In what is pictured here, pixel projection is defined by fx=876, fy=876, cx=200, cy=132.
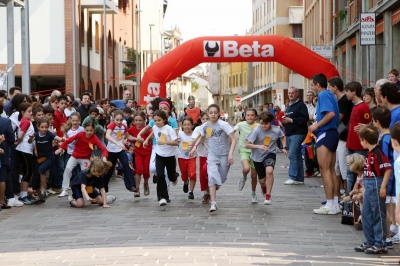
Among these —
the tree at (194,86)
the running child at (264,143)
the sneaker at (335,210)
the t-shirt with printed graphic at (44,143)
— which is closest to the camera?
the sneaker at (335,210)

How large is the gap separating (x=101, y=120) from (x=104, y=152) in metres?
4.70

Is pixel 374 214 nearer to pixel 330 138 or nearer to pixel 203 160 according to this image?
pixel 330 138

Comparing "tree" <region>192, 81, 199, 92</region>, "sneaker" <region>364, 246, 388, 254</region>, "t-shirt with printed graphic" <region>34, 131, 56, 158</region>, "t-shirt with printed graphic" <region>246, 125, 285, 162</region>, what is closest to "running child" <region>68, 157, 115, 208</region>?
"t-shirt with printed graphic" <region>34, 131, 56, 158</region>

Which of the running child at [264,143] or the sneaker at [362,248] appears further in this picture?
the running child at [264,143]

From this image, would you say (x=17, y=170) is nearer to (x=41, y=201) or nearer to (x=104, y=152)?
(x=41, y=201)

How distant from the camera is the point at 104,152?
1477cm

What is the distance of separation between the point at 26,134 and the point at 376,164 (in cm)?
751

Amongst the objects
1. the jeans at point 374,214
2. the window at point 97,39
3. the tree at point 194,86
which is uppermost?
the tree at point 194,86

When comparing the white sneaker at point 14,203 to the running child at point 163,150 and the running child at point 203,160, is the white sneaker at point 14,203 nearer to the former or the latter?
the running child at point 163,150

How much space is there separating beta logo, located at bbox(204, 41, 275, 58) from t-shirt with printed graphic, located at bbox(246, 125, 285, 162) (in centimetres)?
1021

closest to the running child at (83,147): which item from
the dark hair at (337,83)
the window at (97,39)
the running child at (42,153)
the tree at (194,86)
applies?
the running child at (42,153)

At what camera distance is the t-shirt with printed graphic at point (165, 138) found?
14.7m

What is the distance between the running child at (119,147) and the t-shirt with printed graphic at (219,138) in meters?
1.98

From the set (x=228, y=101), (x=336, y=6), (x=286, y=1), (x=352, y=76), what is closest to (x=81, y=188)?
(x=352, y=76)
